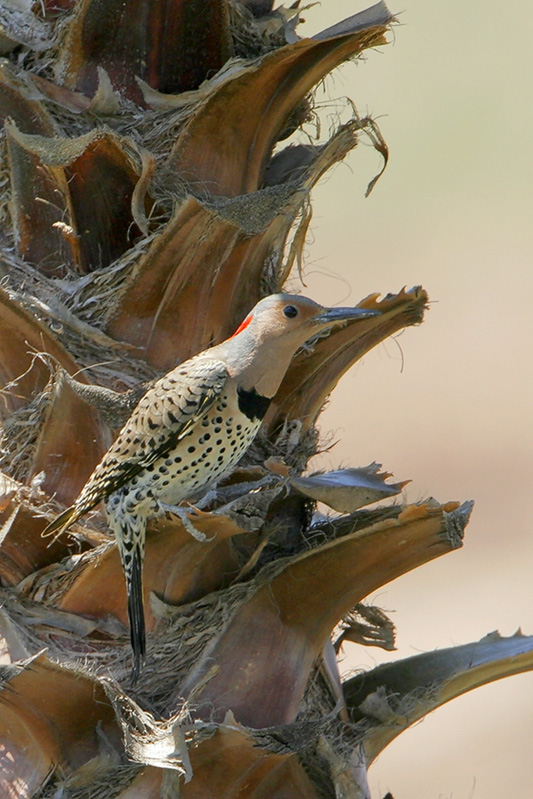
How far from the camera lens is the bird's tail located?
2.10 m

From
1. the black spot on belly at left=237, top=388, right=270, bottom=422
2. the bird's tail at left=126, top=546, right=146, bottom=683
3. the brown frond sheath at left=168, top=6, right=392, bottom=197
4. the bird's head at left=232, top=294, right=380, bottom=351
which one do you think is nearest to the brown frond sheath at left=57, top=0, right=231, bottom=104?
the brown frond sheath at left=168, top=6, right=392, bottom=197

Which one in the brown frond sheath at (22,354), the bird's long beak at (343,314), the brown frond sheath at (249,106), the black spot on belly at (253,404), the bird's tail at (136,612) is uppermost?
the brown frond sheath at (249,106)

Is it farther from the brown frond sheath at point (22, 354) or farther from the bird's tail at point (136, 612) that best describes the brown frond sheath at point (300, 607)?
the brown frond sheath at point (22, 354)

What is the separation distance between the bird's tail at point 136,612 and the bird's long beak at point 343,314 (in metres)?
0.61

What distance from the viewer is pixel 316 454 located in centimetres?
250

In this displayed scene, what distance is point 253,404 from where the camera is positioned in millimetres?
2402

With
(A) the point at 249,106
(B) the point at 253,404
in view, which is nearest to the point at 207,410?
(B) the point at 253,404

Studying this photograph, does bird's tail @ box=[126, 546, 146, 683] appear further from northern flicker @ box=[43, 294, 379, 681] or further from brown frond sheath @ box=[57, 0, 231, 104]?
brown frond sheath @ box=[57, 0, 231, 104]

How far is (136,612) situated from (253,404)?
0.50 m

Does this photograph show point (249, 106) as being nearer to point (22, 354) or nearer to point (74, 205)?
point (74, 205)

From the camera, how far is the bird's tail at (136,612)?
→ 2.10m

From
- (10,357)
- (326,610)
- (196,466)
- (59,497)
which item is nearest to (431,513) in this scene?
(326,610)

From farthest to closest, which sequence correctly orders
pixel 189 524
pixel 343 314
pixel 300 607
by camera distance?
pixel 343 314, pixel 300 607, pixel 189 524

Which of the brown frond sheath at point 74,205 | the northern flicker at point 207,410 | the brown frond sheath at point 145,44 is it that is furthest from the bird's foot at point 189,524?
the brown frond sheath at point 145,44
